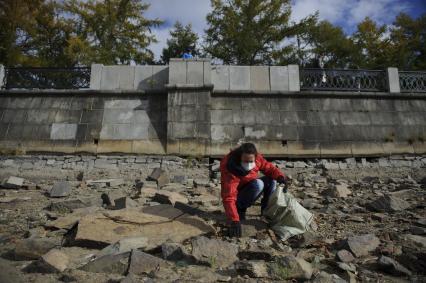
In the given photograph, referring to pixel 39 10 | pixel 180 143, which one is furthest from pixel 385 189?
pixel 39 10

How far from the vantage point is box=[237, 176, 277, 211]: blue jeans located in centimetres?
405

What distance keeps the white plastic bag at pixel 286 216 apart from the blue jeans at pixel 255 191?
187mm

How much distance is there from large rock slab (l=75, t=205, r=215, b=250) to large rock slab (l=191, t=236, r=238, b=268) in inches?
16.2

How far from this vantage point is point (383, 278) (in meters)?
2.78

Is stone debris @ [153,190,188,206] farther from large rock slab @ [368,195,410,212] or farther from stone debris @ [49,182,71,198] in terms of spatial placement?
large rock slab @ [368,195,410,212]

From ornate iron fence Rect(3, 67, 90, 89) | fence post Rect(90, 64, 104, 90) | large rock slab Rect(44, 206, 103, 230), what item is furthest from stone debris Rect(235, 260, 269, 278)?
ornate iron fence Rect(3, 67, 90, 89)

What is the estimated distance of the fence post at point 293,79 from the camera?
9.22 meters

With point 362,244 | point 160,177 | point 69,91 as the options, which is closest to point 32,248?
point 362,244

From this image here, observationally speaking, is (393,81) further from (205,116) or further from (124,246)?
(124,246)

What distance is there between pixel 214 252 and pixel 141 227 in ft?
3.48

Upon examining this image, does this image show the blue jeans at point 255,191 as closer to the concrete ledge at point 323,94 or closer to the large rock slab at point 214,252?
the large rock slab at point 214,252

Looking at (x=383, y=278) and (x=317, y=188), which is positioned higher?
(x=317, y=188)

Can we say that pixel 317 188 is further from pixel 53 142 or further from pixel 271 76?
pixel 53 142

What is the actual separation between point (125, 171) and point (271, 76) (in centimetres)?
489
